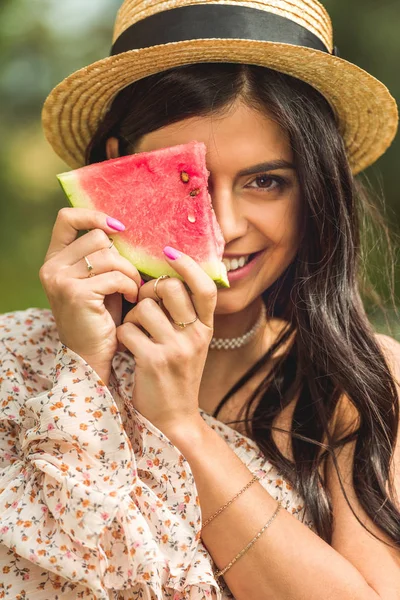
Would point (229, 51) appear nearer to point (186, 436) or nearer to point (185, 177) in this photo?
point (185, 177)

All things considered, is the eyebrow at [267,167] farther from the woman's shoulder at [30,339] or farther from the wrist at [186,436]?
the woman's shoulder at [30,339]

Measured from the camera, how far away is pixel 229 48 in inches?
84.6

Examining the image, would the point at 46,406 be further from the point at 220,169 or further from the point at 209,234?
the point at 220,169

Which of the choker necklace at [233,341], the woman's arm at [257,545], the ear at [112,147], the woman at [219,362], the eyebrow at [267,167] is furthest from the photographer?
the choker necklace at [233,341]

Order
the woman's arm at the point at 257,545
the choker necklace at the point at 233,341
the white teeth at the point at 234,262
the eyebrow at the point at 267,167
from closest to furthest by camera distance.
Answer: the woman's arm at the point at 257,545 → the eyebrow at the point at 267,167 → the white teeth at the point at 234,262 → the choker necklace at the point at 233,341

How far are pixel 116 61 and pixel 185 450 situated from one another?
120 cm

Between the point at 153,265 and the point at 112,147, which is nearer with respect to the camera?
the point at 153,265

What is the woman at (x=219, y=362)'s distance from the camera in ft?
6.12

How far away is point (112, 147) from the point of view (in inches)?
100

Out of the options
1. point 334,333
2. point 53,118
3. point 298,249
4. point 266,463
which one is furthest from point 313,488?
Answer: point 53,118

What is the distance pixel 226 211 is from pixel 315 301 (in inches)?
19.7

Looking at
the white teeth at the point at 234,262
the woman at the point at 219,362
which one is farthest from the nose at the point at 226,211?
the white teeth at the point at 234,262

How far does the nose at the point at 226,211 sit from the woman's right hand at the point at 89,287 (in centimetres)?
33

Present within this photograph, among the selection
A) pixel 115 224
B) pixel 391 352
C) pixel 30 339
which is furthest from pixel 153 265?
pixel 391 352
